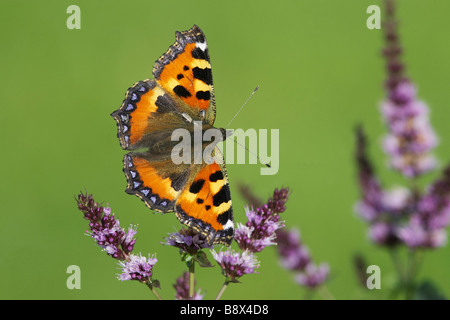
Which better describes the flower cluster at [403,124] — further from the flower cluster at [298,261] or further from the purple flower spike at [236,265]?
the purple flower spike at [236,265]

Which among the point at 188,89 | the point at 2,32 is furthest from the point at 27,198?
the point at 188,89

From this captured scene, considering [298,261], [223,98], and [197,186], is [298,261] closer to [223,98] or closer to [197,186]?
[197,186]

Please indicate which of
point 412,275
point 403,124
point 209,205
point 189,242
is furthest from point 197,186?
point 403,124

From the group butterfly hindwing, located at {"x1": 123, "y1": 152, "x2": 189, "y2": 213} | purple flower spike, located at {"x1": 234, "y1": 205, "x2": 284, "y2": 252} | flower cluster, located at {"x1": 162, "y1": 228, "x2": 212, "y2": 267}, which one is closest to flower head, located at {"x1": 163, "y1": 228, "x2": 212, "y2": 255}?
flower cluster, located at {"x1": 162, "y1": 228, "x2": 212, "y2": 267}

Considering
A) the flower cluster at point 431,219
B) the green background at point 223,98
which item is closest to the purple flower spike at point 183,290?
the flower cluster at point 431,219

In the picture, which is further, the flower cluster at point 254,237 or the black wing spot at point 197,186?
the black wing spot at point 197,186
